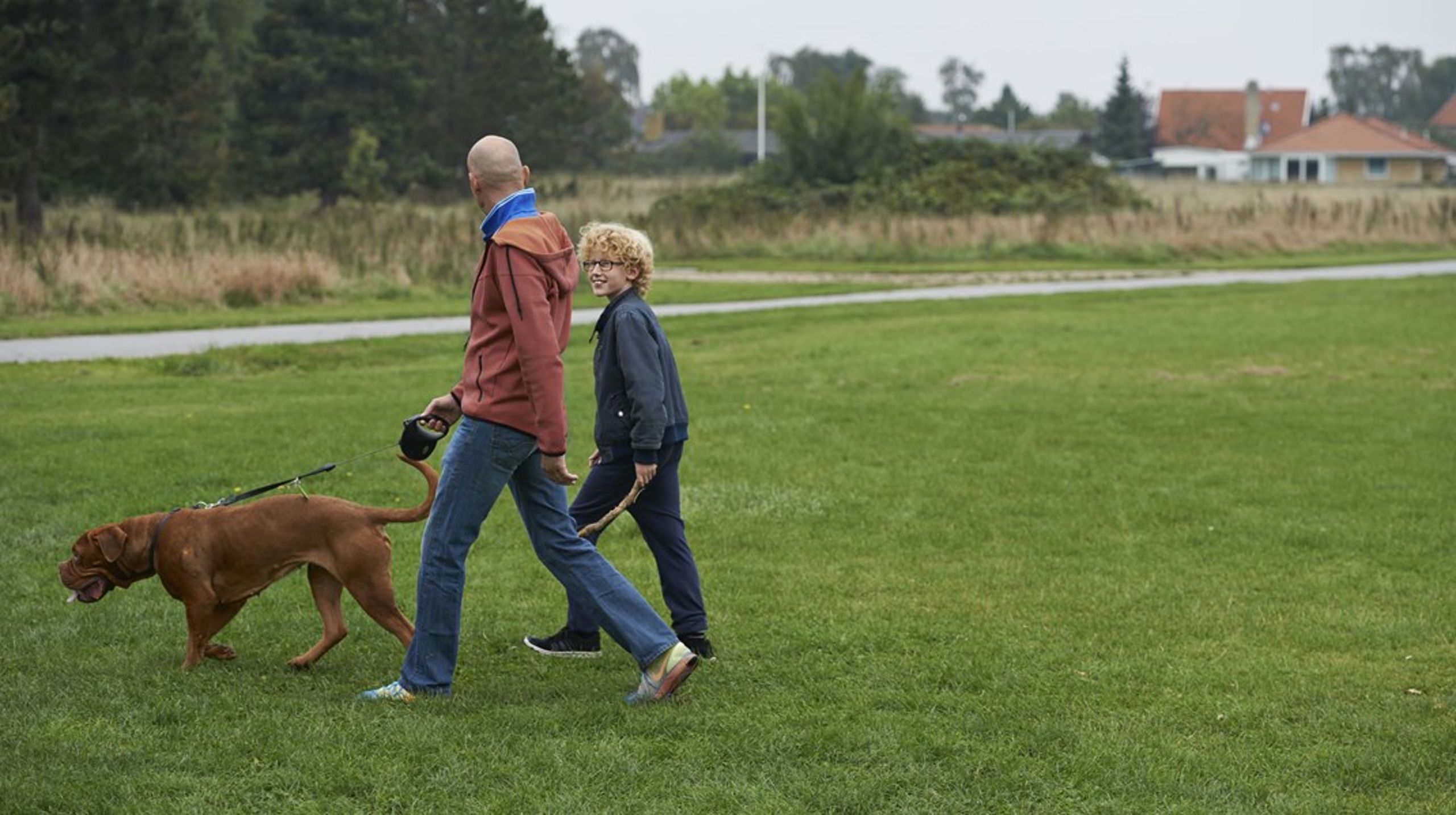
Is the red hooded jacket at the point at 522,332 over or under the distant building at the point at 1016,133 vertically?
under

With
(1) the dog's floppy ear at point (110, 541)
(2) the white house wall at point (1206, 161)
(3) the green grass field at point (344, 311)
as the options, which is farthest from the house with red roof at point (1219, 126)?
(1) the dog's floppy ear at point (110, 541)

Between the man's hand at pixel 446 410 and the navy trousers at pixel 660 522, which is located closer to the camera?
the man's hand at pixel 446 410

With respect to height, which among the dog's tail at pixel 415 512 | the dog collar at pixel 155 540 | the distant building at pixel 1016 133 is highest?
the distant building at pixel 1016 133

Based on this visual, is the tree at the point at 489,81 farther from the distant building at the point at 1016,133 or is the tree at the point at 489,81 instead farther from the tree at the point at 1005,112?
the tree at the point at 1005,112

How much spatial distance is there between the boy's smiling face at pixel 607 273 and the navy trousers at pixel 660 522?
726 millimetres

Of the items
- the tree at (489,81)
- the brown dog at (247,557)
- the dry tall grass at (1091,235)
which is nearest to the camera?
the brown dog at (247,557)

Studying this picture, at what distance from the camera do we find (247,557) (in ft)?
19.6

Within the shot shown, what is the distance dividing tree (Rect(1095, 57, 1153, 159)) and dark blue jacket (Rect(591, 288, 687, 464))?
99.9m

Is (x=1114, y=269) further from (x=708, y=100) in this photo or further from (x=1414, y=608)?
(x=708, y=100)

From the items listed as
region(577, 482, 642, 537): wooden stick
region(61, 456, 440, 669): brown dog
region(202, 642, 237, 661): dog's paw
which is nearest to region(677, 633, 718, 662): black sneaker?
region(577, 482, 642, 537): wooden stick

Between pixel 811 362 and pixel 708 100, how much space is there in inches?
4107

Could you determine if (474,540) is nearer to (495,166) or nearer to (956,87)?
(495,166)

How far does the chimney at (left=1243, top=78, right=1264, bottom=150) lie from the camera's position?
11519cm

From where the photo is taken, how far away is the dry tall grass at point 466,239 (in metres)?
22.5
